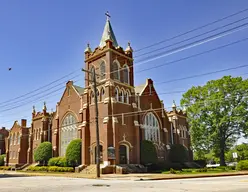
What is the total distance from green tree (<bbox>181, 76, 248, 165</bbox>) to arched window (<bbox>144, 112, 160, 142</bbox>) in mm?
6058

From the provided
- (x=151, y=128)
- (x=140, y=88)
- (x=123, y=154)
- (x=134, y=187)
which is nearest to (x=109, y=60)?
(x=140, y=88)

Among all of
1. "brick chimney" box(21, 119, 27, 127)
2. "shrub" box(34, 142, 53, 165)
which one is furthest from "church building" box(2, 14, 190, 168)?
"brick chimney" box(21, 119, 27, 127)

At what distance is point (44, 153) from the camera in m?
42.7

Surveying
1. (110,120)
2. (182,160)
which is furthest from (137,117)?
(182,160)

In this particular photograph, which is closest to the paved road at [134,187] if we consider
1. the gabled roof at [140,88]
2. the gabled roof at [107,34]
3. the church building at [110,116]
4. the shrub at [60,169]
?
the church building at [110,116]

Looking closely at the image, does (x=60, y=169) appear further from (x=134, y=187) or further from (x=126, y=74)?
(x=134, y=187)

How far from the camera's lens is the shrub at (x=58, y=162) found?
3792 centimetres

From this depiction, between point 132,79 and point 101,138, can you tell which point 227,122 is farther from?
point 101,138

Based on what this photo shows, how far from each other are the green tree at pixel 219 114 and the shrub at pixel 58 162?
1979 centimetres

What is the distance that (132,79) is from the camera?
134 feet

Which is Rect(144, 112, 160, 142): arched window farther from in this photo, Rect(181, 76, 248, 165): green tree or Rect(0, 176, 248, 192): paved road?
Rect(0, 176, 248, 192): paved road

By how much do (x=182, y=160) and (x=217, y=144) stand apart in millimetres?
6409

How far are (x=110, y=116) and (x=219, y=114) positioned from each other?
1863 cm

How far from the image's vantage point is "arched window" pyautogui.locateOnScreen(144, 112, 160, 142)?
4004 centimetres
